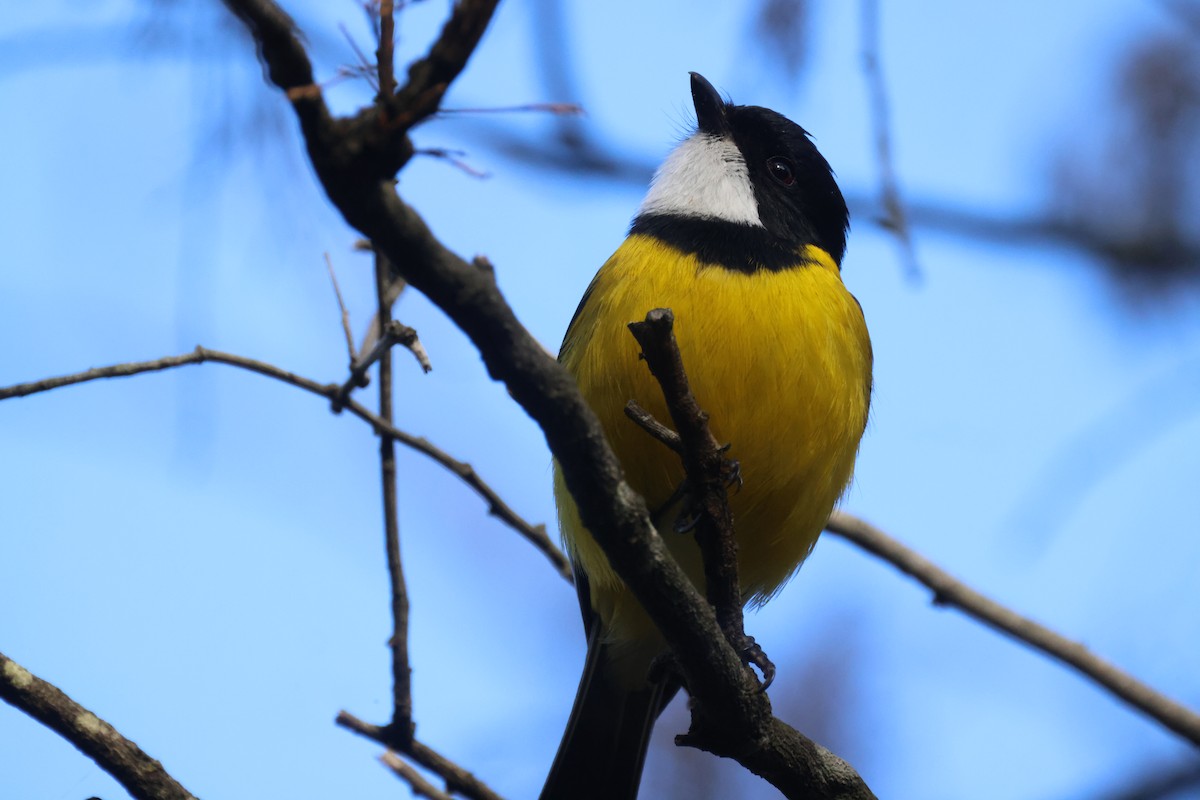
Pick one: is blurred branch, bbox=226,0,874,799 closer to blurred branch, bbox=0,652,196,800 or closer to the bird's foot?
the bird's foot

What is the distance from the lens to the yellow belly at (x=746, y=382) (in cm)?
388

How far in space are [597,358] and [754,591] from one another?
1.24m

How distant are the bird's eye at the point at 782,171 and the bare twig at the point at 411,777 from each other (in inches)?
114

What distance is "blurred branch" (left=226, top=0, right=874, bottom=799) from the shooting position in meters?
1.78

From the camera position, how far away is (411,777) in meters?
3.04

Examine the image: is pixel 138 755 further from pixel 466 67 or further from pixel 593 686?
pixel 593 686

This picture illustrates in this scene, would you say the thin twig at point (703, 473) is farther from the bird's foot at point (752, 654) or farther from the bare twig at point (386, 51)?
the bare twig at point (386, 51)

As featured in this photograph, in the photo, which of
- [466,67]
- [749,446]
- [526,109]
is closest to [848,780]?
[749,446]

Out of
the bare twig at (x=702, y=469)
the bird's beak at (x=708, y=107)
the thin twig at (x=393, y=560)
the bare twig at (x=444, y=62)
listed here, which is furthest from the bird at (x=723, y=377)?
the bare twig at (x=444, y=62)

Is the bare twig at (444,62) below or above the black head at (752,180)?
below

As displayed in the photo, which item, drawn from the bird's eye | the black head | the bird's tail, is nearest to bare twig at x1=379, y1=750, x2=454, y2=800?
the bird's tail

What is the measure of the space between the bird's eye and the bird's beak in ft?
1.02

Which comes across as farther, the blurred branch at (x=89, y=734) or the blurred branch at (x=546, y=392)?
the blurred branch at (x=89, y=734)

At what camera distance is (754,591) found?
4660 millimetres
